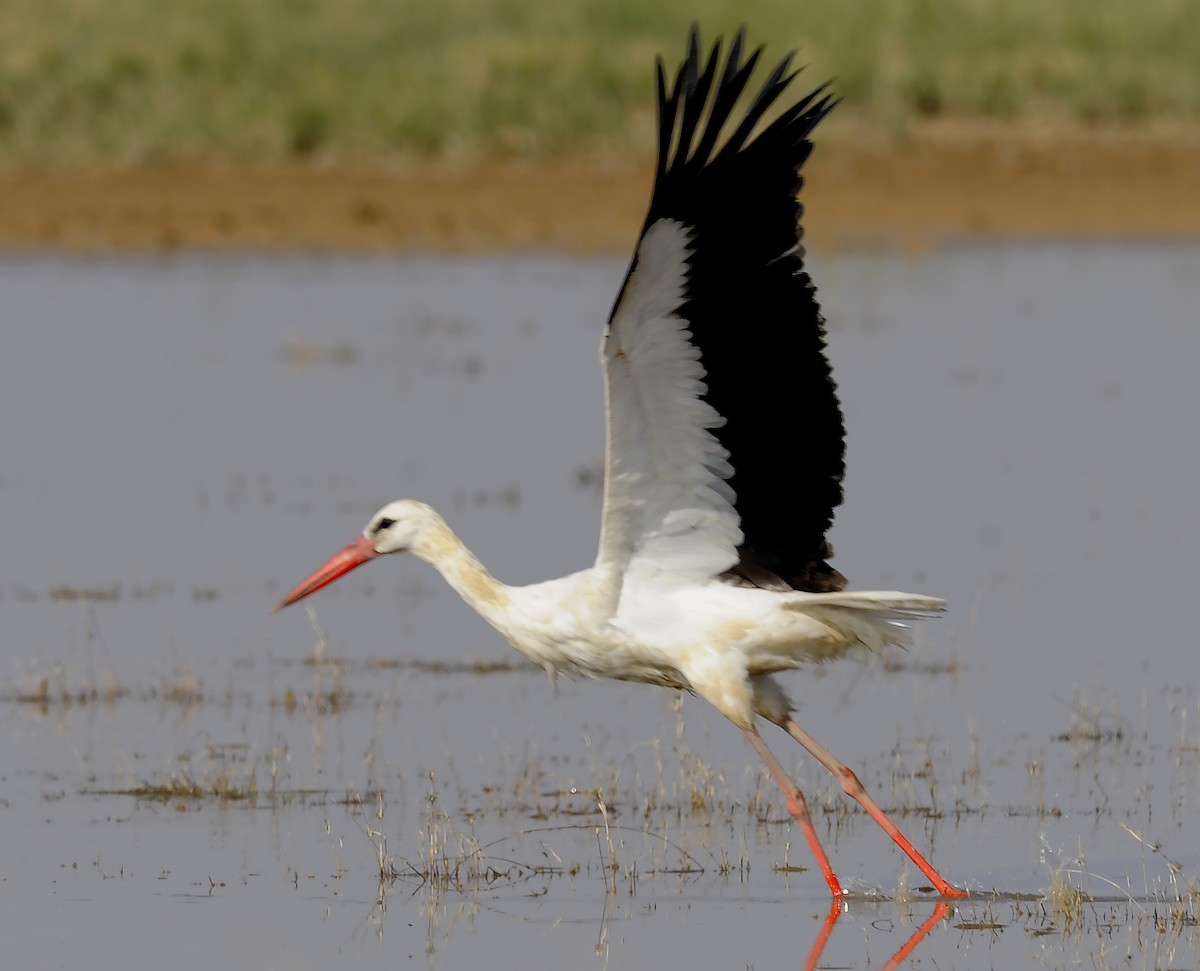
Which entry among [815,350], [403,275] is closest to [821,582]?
[815,350]

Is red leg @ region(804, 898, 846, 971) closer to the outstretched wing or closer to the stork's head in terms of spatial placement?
the outstretched wing

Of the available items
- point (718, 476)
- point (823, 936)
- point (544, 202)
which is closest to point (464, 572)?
point (718, 476)

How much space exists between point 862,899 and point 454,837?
1.28m

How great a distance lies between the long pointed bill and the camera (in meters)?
8.05

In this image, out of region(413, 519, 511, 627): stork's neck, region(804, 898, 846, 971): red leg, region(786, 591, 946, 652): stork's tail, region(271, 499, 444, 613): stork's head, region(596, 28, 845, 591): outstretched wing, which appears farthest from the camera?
region(271, 499, 444, 613): stork's head

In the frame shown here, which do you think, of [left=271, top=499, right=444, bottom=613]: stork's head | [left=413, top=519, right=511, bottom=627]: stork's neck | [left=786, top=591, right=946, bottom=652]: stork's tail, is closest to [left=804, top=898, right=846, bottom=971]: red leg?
[left=786, top=591, right=946, bottom=652]: stork's tail

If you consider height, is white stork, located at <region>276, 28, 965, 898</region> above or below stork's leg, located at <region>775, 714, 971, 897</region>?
above

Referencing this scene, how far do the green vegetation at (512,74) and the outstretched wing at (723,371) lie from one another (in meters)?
16.9

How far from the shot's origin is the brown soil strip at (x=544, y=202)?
2253 cm

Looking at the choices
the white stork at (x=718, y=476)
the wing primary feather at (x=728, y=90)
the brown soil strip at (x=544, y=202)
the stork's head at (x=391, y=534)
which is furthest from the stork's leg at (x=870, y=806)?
the brown soil strip at (x=544, y=202)

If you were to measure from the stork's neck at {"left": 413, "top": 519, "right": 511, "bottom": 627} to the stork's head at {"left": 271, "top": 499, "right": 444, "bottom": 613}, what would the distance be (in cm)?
2

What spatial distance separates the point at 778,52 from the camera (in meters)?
27.3

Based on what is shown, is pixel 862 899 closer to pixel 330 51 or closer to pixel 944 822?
pixel 944 822

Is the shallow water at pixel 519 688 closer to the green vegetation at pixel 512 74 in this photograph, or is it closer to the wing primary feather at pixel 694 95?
the wing primary feather at pixel 694 95
